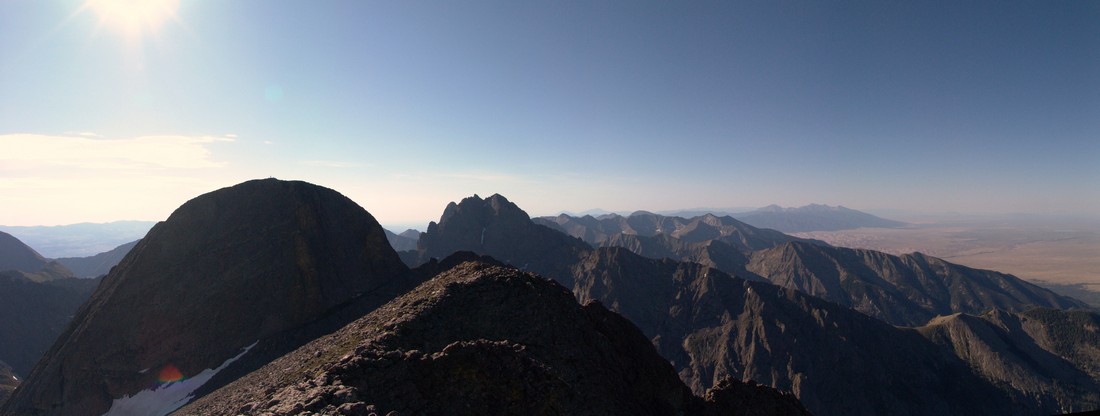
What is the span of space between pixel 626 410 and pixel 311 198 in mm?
59487

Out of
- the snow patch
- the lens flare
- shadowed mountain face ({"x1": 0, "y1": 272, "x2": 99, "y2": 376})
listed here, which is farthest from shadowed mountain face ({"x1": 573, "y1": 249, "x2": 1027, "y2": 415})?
shadowed mountain face ({"x1": 0, "y1": 272, "x2": 99, "y2": 376})

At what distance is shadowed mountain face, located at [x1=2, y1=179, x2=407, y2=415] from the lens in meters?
44.1

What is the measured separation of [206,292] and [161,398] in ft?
38.8

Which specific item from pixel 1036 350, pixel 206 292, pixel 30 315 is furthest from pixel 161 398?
pixel 1036 350

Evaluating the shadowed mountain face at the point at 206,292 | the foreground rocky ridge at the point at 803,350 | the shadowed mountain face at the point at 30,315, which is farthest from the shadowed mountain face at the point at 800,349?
the shadowed mountain face at the point at 30,315

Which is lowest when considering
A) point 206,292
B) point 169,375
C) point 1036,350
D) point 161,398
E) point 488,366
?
point 1036,350

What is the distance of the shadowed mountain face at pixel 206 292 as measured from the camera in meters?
44.1

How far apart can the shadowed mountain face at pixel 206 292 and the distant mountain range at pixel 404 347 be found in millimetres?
189

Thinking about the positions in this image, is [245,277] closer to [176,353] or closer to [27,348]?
[176,353]

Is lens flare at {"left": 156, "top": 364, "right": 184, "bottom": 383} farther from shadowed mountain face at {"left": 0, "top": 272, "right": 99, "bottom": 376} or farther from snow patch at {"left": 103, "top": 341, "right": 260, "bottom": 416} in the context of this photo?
shadowed mountain face at {"left": 0, "top": 272, "right": 99, "bottom": 376}

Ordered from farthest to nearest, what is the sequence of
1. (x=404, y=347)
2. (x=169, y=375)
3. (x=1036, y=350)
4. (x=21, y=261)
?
1. (x=21, y=261)
2. (x=1036, y=350)
3. (x=169, y=375)
4. (x=404, y=347)

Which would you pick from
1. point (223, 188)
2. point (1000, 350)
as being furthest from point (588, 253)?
point (223, 188)

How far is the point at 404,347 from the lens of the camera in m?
22.6

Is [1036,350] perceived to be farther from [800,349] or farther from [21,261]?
[21,261]
